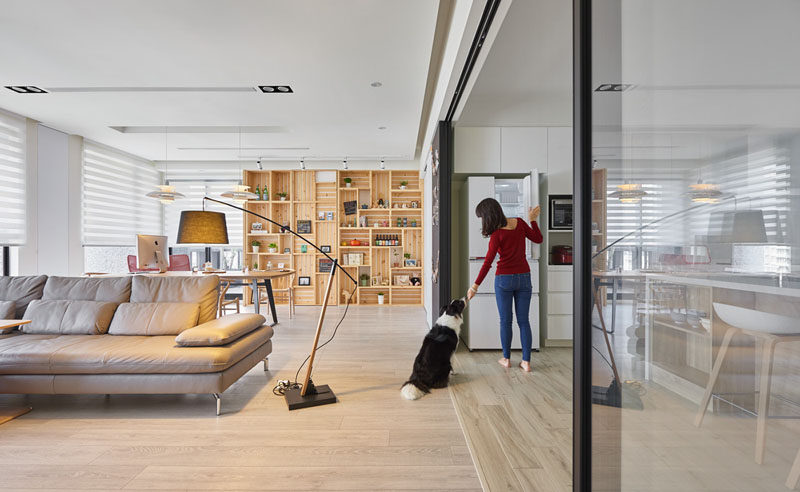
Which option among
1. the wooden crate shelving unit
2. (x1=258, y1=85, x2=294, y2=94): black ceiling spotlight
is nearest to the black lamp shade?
(x1=258, y1=85, x2=294, y2=94): black ceiling spotlight

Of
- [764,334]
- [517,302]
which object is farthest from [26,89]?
[764,334]

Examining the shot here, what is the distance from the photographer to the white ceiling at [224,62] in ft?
9.62

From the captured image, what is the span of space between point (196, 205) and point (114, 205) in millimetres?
1387

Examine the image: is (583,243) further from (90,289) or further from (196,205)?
(196,205)

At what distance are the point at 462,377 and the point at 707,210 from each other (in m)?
2.87

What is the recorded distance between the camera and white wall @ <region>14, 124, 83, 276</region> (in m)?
5.30

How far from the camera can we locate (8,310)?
3188mm

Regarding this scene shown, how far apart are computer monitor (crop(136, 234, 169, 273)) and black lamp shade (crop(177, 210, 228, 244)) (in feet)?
4.50

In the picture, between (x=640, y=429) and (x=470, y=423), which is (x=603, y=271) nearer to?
(x=640, y=429)

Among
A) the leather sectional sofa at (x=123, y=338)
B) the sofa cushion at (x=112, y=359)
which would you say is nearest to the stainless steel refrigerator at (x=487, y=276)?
the leather sectional sofa at (x=123, y=338)

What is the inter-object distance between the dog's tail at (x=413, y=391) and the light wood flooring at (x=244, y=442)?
74 mm

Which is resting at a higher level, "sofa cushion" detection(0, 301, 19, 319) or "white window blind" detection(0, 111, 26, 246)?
"white window blind" detection(0, 111, 26, 246)

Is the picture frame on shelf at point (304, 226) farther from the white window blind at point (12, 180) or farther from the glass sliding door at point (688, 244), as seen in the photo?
the glass sliding door at point (688, 244)

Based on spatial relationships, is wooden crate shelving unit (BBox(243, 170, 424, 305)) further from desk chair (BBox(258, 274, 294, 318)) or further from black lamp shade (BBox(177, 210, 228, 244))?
black lamp shade (BBox(177, 210, 228, 244))
